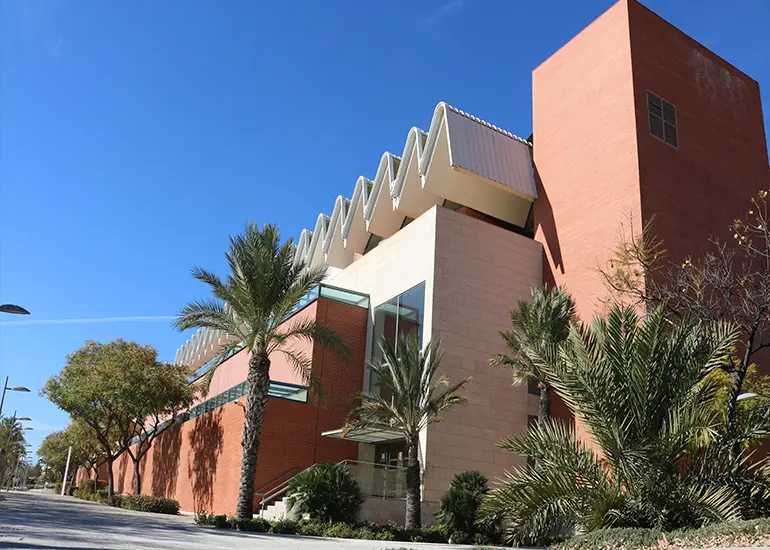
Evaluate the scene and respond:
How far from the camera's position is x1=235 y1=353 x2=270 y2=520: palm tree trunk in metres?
19.0

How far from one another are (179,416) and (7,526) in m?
20.7

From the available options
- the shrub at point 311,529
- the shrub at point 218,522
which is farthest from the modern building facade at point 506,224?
the shrub at point 218,522

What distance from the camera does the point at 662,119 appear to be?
24.2 metres

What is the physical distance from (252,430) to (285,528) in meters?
3.25

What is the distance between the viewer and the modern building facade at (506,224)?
75.2ft

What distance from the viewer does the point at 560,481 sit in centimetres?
1157

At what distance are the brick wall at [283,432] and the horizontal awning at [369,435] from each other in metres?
0.73

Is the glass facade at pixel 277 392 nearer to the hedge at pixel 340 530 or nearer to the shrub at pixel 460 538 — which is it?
the hedge at pixel 340 530

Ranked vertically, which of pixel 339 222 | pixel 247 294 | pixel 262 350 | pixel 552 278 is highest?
pixel 339 222

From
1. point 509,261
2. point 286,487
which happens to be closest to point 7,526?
point 286,487

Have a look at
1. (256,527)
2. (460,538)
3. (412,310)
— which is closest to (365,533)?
(460,538)

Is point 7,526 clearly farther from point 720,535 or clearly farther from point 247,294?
point 720,535

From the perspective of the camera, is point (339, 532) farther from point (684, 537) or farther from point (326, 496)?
point (684, 537)

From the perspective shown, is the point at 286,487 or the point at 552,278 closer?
the point at 286,487
